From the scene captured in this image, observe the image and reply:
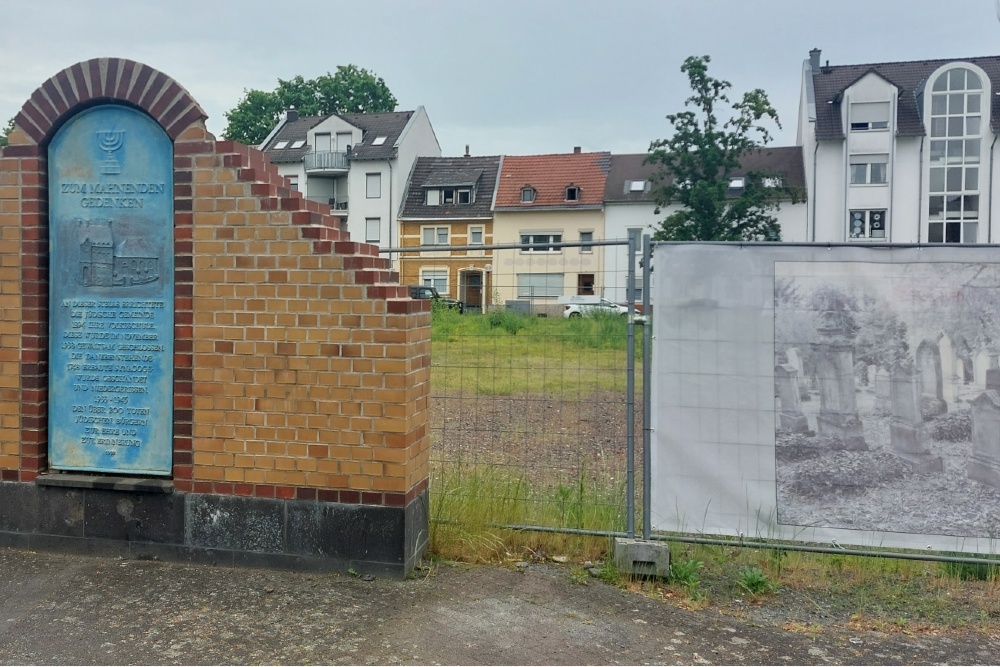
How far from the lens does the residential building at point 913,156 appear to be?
41688 millimetres

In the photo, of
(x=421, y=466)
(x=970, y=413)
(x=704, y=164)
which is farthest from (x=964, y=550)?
(x=704, y=164)

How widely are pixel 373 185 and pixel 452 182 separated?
5154mm

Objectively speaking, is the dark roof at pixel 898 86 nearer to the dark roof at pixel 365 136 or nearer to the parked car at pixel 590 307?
the dark roof at pixel 365 136

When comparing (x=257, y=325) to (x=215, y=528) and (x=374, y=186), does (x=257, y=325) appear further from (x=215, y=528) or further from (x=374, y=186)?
(x=374, y=186)

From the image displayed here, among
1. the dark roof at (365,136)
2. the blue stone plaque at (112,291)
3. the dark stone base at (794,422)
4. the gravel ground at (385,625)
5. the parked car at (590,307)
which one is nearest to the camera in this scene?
the gravel ground at (385,625)

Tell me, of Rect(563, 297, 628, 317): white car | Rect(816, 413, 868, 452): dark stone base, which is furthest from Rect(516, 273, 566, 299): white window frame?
Rect(816, 413, 868, 452): dark stone base

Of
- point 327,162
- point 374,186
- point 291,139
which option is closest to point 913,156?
point 374,186

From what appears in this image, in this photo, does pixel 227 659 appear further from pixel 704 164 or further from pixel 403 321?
pixel 704 164

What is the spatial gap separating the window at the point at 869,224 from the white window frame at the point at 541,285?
4160 centimetres

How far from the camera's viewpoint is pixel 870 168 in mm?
42562

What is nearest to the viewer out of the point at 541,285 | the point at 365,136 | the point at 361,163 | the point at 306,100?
the point at 541,285

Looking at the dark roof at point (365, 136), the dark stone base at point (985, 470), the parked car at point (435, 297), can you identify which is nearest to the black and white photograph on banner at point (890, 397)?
the dark stone base at point (985, 470)

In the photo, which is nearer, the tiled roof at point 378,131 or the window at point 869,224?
the window at point 869,224

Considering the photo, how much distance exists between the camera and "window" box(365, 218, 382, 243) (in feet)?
173
